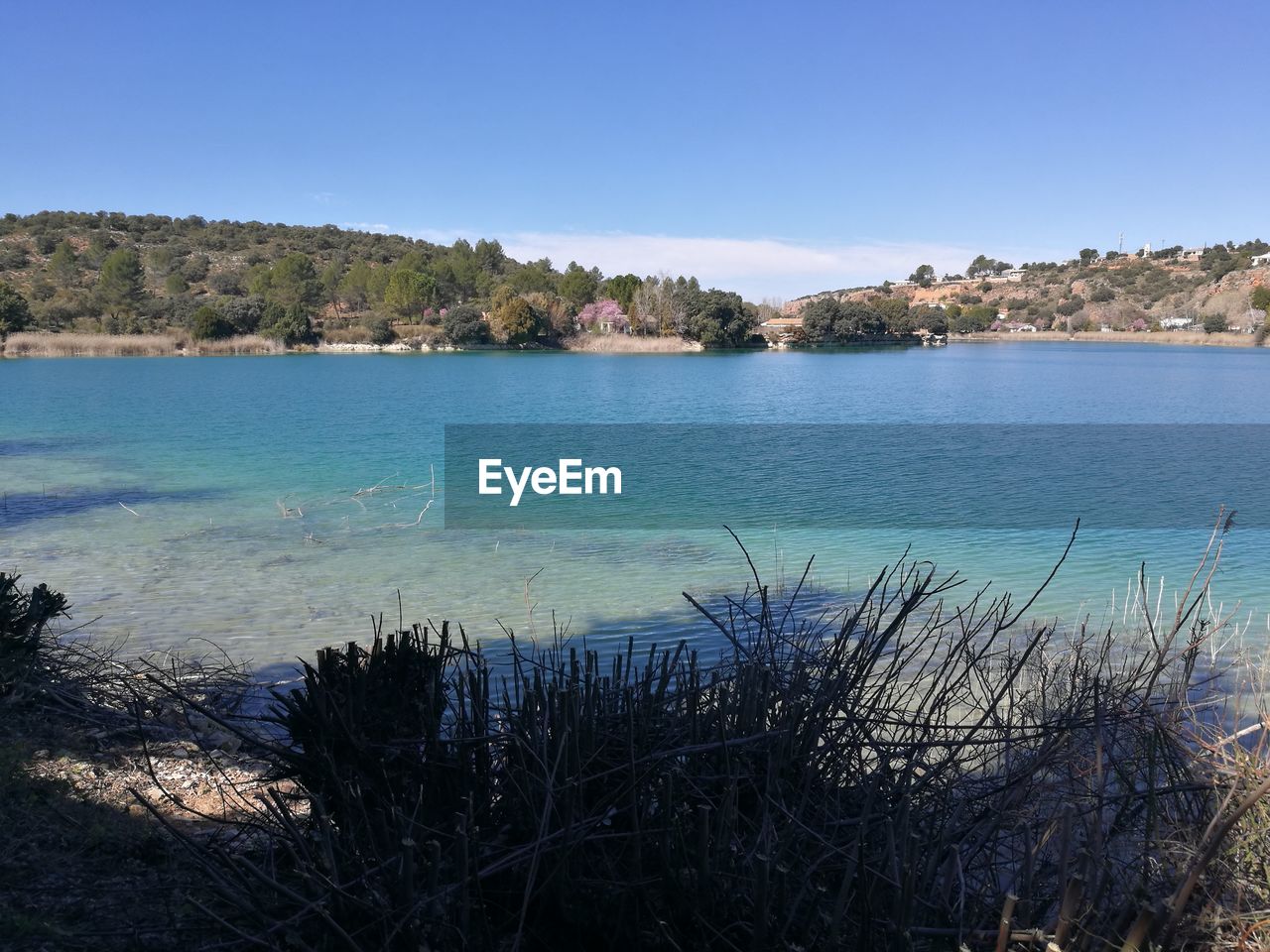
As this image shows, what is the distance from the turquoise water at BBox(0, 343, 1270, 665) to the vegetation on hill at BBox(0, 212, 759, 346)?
89.8 feet

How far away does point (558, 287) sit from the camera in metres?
78.6

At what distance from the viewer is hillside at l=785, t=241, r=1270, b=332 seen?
89.3 m

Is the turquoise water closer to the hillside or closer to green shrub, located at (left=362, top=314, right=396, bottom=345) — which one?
green shrub, located at (left=362, top=314, right=396, bottom=345)

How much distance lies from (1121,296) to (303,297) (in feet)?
273

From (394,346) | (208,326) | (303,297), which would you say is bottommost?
(394,346)

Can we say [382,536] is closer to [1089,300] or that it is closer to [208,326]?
[208,326]

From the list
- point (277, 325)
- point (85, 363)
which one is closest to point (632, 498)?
point (85, 363)

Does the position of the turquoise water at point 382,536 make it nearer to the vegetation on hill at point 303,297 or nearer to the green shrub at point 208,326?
the green shrub at point 208,326

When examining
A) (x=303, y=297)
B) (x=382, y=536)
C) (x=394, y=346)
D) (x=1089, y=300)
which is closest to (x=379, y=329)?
(x=394, y=346)

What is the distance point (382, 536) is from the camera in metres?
12.9

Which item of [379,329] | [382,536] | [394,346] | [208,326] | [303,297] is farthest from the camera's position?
[303,297]

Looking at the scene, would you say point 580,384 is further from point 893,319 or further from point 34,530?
point 893,319

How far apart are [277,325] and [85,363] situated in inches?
557

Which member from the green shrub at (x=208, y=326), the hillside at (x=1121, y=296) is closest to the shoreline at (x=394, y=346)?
the green shrub at (x=208, y=326)
